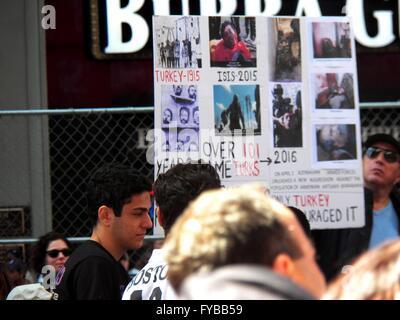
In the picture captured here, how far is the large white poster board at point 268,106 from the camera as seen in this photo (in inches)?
189

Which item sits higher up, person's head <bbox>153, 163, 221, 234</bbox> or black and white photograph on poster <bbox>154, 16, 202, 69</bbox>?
black and white photograph on poster <bbox>154, 16, 202, 69</bbox>

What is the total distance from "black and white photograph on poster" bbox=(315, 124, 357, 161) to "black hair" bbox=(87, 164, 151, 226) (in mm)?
1208

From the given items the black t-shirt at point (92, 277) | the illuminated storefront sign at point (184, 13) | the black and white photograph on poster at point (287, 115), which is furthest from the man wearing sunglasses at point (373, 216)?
the illuminated storefront sign at point (184, 13)

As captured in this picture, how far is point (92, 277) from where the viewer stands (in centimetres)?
364

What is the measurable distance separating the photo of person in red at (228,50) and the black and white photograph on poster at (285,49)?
15cm

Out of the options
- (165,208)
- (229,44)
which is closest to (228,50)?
(229,44)

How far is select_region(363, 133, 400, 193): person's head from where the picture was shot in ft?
17.8

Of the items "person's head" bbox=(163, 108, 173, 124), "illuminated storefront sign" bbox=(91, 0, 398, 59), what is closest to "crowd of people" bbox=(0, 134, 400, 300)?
"person's head" bbox=(163, 108, 173, 124)

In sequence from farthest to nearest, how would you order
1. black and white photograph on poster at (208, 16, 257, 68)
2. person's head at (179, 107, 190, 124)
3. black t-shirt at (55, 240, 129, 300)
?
black and white photograph on poster at (208, 16, 257, 68) → person's head at (179, 107, 190, 124) → black t-shirt at (55, 240, 129, 300)

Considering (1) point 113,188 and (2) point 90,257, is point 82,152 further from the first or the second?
(2) point 90,257

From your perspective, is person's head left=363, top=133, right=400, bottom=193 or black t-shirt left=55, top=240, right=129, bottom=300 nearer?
black t-shirt left=55, top=240, right=129, bottom=300

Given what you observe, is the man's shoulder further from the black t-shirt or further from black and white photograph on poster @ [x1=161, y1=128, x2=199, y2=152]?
black and white photograph on poster @ [x1=161, y1=128, x2=199, y2=152]

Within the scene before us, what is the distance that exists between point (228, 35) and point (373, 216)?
139 centimetres

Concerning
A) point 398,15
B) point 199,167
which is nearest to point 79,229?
point 398,15
